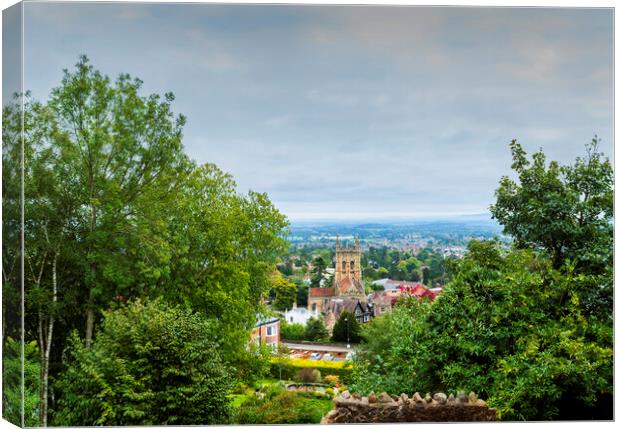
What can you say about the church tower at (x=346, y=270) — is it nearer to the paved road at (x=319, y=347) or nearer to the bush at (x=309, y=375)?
the paved road at (x=319, y=347)

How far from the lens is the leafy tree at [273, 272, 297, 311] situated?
8.02m

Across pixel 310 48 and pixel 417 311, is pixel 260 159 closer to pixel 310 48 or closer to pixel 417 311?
pixel 310 48

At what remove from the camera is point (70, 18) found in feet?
21.4

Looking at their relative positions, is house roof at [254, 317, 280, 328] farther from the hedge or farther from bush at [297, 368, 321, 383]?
bush at [297, 368, 321, 383]

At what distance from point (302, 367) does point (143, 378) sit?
1.91 meters

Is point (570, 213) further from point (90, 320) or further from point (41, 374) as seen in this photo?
point (41, 374)

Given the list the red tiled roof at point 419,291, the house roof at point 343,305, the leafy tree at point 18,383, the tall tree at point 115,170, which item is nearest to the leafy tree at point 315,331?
the house roof at point 343,305

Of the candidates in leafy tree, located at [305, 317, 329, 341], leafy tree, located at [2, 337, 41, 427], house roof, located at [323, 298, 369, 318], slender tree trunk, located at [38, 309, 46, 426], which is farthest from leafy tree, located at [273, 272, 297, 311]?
leafy tree, located at [2, 337, 41, 427]

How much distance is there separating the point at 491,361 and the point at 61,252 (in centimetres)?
443

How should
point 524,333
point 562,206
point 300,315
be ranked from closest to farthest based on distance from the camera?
point 524,333 → point 562,206 → point 300,315

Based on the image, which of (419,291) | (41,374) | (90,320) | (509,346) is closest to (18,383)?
(41,374)

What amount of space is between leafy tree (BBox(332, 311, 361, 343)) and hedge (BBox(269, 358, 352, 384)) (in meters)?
0.28

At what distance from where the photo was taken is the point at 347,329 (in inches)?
310

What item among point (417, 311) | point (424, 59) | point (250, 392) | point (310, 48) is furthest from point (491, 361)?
point (310, 48)
